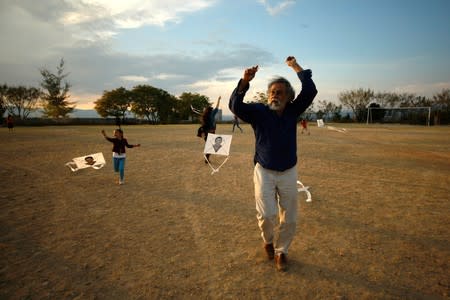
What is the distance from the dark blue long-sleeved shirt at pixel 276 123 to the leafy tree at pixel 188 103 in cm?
6385

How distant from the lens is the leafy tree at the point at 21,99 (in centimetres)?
4556

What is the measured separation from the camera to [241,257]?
3.46 m

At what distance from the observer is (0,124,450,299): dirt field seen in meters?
2.86

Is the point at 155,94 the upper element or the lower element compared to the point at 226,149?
upper

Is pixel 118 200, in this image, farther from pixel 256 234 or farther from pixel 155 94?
pixel 155 94

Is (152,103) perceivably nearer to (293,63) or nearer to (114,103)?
(114,103)

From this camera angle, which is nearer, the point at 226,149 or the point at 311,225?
the point at 311,225

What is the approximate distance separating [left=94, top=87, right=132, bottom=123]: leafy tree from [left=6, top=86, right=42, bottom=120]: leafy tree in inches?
478

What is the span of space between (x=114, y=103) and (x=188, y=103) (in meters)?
18.4

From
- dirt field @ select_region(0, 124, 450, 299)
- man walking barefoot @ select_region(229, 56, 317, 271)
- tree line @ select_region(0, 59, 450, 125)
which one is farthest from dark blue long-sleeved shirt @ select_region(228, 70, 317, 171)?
tree line @ select_region(0, 59, 450, 125)

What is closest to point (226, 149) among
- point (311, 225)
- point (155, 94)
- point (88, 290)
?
point (311, 225)

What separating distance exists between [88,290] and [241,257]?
69.8 inches

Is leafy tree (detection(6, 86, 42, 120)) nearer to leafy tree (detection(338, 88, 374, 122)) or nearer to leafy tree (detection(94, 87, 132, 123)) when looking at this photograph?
leafy tree (detection(94, 87, 132, 123))

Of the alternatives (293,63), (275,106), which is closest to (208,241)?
(275,106)
